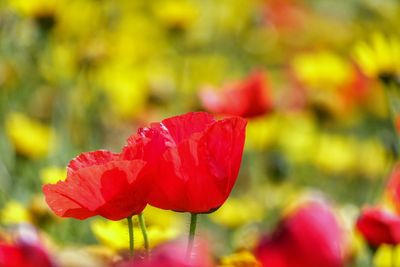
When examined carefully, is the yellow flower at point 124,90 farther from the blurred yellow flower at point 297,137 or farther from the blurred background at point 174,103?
the blurred yellow flower at point 297,137

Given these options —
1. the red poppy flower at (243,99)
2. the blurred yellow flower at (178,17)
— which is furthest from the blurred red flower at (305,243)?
the blurred yellow flower at (178,17)

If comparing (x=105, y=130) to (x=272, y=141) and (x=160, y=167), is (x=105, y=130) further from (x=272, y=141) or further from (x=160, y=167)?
(x=160, y=167)

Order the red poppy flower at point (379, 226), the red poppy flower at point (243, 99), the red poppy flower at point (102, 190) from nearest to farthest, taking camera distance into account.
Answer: the red poppy flower at point (102, 190), the red poppy flower at point (379, 226), the red poppy flower at point (243, 99)

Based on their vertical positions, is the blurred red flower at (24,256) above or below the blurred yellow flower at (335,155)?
above

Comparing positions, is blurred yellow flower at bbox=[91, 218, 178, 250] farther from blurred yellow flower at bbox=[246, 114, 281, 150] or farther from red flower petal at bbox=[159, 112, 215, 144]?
blurred yellow flower at bbox=[246, 114, 281, 150]

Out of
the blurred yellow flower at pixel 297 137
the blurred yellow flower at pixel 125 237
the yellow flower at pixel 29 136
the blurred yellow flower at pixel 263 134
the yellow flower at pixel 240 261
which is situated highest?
the yellow flower at pixel 240 261

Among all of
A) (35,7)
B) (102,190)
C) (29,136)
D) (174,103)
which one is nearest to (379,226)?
(102,190)

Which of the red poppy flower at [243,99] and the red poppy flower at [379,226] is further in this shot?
the red poppy flower at [243,99]

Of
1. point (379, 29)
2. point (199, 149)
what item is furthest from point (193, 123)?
point (379, 29)
